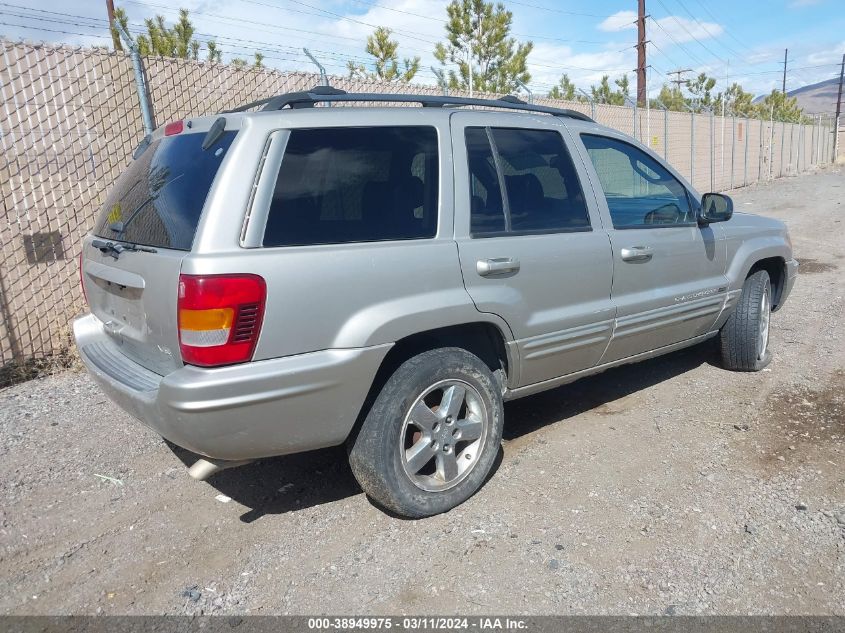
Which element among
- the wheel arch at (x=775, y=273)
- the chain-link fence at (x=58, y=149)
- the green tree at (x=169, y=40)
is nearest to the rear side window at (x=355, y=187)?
the wheel arch at (x=775, y=273)

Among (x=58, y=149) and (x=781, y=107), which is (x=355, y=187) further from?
(x=781, y=107)

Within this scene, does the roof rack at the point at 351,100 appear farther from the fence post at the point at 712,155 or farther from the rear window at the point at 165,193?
the fence post at the point at 712,155

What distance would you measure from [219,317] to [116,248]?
87 cm

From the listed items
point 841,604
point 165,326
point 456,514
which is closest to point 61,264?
point 165,326

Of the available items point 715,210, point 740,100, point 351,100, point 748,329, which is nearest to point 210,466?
point 351,100

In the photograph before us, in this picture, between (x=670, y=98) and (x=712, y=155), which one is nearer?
(x=712, y=155)

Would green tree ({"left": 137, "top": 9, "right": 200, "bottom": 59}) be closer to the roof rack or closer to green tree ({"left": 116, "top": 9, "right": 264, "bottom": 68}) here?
green tree ({"left": 116, "top": 9, "right": 264, "bottom": 68})

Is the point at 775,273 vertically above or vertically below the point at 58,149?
below

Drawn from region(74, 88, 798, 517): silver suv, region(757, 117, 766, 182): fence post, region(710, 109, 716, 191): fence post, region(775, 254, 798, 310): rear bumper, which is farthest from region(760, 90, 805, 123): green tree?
region(74, 88, 798, 517): silver suv

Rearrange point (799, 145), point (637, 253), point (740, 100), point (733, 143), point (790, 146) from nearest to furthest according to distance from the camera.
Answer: point (637, 253), point (733, 143), point (790, 146), point (799, 145), point (740, 100)

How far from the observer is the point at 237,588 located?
8.90ft

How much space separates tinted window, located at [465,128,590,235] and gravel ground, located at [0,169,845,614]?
52.7 inches

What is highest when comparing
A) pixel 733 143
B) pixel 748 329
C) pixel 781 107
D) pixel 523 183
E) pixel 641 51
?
pixel 641 51

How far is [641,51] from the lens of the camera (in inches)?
1030
